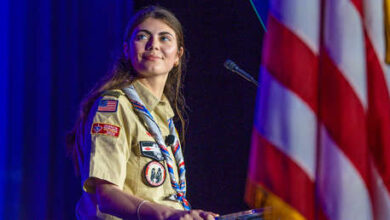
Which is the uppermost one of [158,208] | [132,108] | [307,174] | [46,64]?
[46,64]

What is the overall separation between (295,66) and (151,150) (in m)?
0.72

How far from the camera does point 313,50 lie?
113 centimetres

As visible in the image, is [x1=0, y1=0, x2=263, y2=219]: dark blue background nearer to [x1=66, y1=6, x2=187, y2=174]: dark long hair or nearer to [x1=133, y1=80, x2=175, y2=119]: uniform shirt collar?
[x1=66, y1=6, x2=187, y2=174]: dark long hair

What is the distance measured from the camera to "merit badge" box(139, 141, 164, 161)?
5.58ft

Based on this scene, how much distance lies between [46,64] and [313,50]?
2.38m

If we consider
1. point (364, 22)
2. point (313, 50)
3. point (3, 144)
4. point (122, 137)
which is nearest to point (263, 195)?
point (313, 50)

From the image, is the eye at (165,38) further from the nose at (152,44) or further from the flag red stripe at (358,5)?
the flag red stripe at (358,5)

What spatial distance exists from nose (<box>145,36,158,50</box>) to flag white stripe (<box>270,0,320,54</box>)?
83cm

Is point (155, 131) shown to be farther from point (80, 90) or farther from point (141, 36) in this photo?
point (80, 90)

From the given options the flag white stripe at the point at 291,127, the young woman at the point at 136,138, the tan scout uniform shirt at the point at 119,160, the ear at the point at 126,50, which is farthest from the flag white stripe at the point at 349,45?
the ear at the point at 126,50

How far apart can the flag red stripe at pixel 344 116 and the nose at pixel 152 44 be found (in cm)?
88

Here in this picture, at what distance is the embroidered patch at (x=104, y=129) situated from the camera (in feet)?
5.33

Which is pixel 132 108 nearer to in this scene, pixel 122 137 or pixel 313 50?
pixel 122 137

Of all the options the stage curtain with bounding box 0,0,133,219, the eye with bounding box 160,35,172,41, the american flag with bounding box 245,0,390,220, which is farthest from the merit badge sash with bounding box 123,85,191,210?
the stage curtain with bounding box 0,0,133,219
